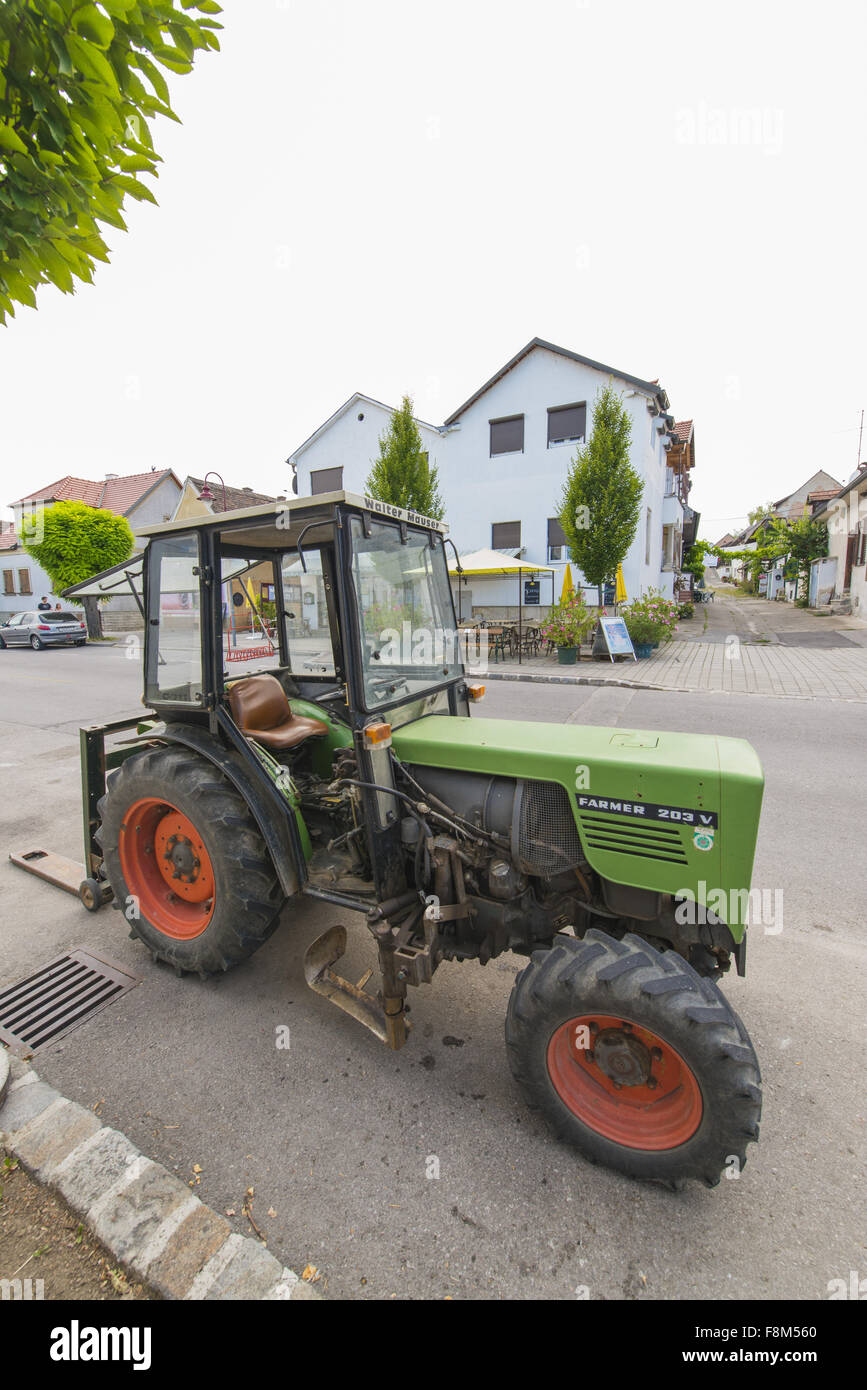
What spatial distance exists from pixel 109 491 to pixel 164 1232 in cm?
3398

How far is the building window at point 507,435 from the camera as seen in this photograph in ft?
63.1

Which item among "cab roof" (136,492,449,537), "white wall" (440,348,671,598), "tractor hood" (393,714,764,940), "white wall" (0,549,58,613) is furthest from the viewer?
"white wall" (0,549,58,613)

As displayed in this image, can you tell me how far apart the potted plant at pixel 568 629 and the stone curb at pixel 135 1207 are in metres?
12.5

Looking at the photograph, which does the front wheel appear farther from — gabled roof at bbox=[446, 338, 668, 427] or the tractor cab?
gabled roof at bbox=[446, 338, 668, 427]

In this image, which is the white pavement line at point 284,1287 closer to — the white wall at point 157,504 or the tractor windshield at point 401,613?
the tractor windshield at point 401,613

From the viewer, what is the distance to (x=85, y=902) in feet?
12.3

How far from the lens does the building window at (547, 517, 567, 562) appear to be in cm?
1880

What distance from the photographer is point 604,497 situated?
14.6 m

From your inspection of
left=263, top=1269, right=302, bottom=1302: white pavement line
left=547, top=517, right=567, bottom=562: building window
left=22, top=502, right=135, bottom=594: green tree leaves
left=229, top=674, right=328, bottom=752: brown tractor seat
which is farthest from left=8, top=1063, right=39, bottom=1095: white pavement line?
left=22, top=502, right=135, bottom=594: green tree leaves

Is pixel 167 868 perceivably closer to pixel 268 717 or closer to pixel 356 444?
pixel 268 717

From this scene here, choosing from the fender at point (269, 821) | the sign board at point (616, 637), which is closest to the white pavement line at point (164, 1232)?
the fender at point (269, 821)

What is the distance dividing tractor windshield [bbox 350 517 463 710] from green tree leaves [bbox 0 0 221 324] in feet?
4.15
